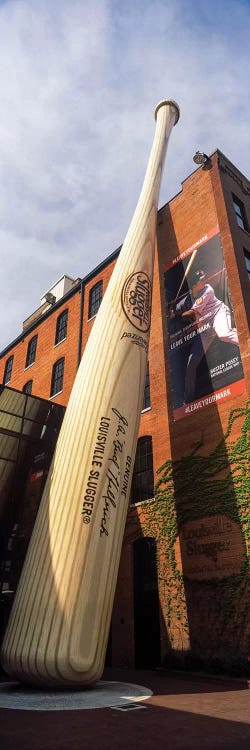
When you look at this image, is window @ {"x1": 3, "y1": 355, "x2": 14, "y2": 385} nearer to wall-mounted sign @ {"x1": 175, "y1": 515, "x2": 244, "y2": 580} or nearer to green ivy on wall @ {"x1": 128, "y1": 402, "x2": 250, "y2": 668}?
green ivy on wall @ {"x1": 128, "y1": 402, "x2": 250, "y2": 668}

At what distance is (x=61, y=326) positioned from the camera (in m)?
22.6

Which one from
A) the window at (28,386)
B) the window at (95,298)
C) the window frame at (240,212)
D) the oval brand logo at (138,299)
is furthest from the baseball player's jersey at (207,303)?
the window at (28,386)

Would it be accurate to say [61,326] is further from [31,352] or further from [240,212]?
[240,212]

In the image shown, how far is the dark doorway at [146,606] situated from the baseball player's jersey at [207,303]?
22.3 ft

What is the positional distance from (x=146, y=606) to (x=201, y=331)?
7874 millimetres

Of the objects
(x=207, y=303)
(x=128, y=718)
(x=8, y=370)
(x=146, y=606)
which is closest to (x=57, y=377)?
(x=8, y=370)

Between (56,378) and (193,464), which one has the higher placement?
(56,378)

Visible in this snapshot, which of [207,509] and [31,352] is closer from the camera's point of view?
[207,509]

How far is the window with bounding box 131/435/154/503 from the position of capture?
1427 cm

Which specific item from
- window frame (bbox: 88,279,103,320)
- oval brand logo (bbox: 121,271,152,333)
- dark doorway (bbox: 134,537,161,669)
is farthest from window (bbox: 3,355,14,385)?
oval brand logo (bbox: 121,271,152,333)

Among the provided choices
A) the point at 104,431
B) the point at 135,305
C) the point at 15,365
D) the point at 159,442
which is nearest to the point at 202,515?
the point at 159,442

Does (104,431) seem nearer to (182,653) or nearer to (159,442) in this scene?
(159,442)

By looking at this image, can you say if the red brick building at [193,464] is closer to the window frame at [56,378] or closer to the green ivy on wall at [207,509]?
the green ivy on wall at [207,509]
